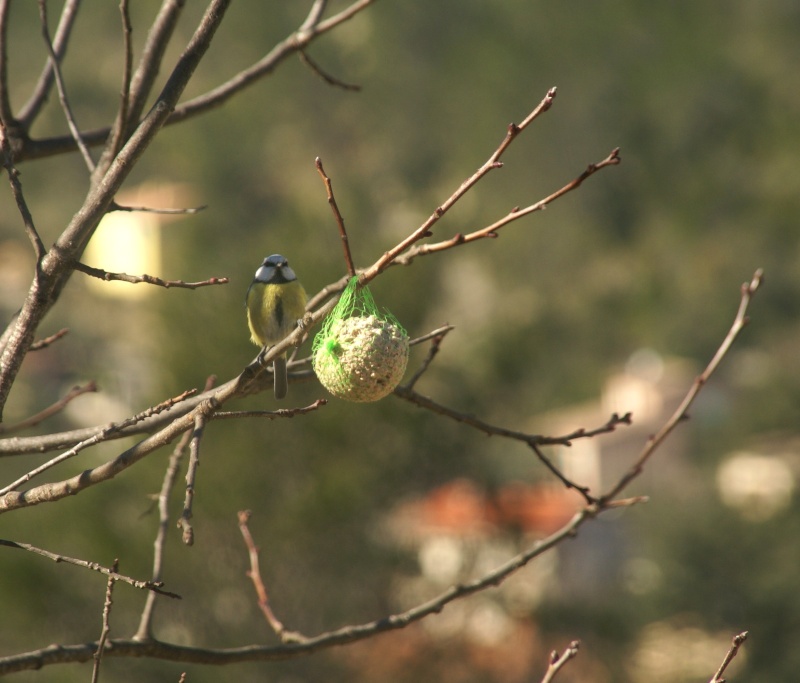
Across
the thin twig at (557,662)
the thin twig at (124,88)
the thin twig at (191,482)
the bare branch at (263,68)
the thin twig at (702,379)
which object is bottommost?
the thin twig at (557,662)

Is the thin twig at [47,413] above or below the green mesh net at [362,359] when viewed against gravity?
above

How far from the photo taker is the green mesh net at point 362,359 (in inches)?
60.3

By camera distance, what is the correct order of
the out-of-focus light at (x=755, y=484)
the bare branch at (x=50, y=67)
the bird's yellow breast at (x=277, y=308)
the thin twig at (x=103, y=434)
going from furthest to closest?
the out-of-focus light at (x=755, y=484) → the bird's yellow breast at (x=277, y=308) → the bare branch at (x=50, y=67) → the thin twig at (x=103, y=434)

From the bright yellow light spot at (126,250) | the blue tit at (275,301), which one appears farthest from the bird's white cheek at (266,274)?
the bright yellow light spot at (126,250)

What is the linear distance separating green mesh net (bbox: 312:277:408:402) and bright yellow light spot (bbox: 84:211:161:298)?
20.0m

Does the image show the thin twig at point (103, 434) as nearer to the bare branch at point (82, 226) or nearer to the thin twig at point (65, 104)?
the bare branch at point (82, 226)

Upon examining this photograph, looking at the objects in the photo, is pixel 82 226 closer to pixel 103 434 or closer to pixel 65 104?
pixel 103 434

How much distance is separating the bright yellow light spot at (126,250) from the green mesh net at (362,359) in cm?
1998

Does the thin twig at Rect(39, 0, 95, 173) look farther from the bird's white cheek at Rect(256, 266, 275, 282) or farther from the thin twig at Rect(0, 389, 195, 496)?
the thin twig at Rect(0, 389, 195, 496)

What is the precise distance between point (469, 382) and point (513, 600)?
2.65m

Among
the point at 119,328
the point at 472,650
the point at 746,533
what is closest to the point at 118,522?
the point at 472,650

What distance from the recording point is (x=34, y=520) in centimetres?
1100

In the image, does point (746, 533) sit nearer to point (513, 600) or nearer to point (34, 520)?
point (513, 600)

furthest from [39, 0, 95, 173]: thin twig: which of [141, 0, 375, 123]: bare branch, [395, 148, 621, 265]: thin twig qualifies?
[395, 148, 621, 265]: thin twig
